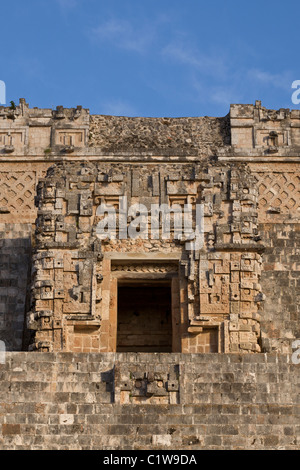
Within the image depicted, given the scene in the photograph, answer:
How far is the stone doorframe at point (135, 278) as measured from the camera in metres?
17.7

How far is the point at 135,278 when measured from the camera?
1847 cm

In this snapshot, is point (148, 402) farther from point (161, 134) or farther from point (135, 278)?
point (161, 134)

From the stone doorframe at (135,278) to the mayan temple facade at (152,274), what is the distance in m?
0.03

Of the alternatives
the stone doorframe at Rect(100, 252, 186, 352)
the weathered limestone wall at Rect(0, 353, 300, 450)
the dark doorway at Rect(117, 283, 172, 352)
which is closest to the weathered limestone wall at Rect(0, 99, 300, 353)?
the dark doorway at Rect(117, 283, 172, 352)

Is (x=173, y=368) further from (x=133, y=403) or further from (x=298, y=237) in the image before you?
(x=298, y=237)

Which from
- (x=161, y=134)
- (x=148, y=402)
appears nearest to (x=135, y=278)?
(x=148, y=402)

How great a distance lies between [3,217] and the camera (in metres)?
22.8

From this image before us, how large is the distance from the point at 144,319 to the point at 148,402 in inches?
261

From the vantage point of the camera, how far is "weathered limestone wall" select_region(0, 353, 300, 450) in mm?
13406

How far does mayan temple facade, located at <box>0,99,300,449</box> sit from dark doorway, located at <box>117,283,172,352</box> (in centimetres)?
3

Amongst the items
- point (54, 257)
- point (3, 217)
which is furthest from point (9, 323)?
point (3, 217)

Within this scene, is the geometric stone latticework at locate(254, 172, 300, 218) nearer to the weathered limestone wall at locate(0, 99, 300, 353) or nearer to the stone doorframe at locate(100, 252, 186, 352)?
the weathered limestone wall at locate(0, 99, 300, 353)

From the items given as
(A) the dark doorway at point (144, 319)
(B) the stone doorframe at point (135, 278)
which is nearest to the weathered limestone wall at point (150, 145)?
(A) the dark doorway at point (144, 319)

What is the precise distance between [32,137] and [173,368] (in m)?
11.4
